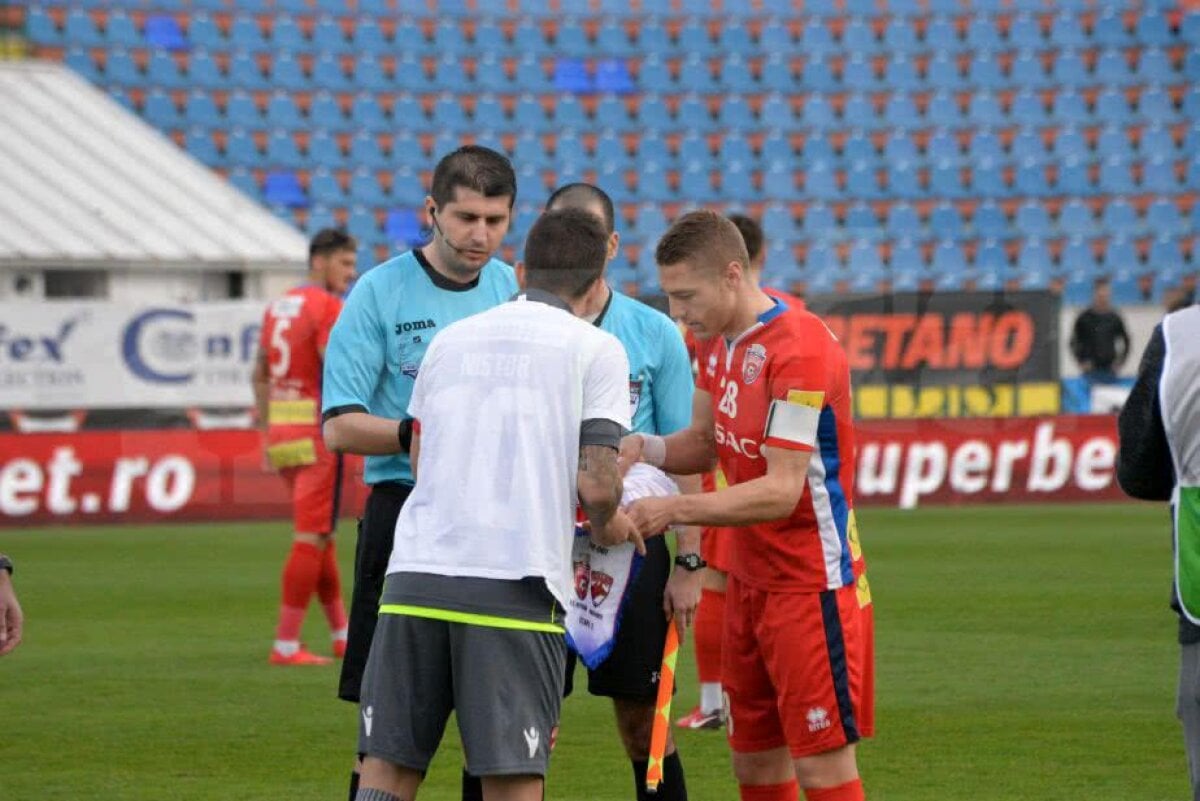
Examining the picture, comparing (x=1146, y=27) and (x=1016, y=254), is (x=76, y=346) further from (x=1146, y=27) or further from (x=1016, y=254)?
(x=1146, y=27)

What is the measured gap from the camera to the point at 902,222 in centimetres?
2895

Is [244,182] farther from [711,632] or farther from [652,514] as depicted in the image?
[652,514]

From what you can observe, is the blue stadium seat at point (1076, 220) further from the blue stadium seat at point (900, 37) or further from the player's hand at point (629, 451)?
the player's hand at point (629, 451)

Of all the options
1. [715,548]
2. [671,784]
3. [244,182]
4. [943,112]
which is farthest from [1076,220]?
[671,784]

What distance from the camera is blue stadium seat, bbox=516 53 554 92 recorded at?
30.3 metres

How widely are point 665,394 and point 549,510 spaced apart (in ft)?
4.84

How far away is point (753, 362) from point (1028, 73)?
88.8 ft

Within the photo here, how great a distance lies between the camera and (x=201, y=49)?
2933 centimetres

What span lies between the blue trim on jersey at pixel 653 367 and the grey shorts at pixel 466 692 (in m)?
1.42

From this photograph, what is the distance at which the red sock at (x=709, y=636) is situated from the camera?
8.96 meters

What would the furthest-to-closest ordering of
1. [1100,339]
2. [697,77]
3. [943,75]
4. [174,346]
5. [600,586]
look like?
[943,75] < [697,77] < [1100,339] < [174,346] < [600,586]

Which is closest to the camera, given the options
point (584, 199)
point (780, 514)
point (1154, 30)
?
point (780, 514)

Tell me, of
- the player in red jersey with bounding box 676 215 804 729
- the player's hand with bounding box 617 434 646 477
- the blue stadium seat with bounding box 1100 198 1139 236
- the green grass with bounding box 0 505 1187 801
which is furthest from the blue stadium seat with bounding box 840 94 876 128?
the player's hand with bounding box 617 434 646 477

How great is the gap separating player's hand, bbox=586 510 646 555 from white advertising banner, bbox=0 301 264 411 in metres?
16.7
